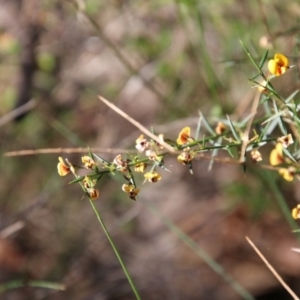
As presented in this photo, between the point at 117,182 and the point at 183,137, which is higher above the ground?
the point at 183,137

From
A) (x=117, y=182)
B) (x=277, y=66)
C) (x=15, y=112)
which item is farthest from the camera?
(x=117, y=182)

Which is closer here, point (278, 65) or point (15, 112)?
point (278, 65)

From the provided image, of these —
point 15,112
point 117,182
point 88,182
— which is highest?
point 88,182

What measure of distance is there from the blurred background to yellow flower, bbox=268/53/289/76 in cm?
64

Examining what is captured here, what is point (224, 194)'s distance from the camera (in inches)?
59.4

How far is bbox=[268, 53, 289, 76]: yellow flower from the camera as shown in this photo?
639 mm

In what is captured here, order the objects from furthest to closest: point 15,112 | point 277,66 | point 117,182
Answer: point 117,182
point 15,112
point 277,66

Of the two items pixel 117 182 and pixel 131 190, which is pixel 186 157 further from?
pixel 117 182

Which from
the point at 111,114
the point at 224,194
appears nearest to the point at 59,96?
the point at 111,114

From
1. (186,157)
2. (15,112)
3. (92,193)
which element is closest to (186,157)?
(186,157)

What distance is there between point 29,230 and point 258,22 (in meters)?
0.78

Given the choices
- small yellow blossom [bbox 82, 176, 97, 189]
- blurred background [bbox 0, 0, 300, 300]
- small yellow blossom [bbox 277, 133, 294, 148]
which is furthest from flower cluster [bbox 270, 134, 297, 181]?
blurred background [bbox 0, 0, 300, 300]

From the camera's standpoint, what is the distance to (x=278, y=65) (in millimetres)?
645

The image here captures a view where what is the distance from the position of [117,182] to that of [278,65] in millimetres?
869
